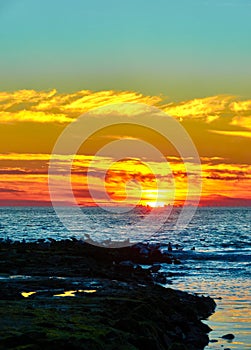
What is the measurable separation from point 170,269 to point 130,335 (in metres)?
40.0

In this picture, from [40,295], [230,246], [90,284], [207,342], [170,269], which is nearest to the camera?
[207,342]

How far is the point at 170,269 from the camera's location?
63.8 meters

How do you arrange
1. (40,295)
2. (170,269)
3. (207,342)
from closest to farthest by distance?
(207,342), (40,295), (170,269)

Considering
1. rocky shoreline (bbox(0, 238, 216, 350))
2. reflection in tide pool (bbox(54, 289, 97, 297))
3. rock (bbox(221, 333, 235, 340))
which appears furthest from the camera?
reflection in tide pool (bbox(54, 289, 97, 297))

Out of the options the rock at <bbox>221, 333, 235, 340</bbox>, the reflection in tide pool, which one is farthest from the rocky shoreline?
the rock at <bbox>221, 333, 235, 340</bbox>

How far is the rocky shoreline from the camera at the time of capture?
74.3 feet

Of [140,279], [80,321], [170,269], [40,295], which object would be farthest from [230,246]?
[80,321]

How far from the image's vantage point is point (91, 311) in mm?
28219

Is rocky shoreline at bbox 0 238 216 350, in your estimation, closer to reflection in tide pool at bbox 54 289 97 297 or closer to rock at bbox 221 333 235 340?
reflection in tide pool at bbox 54 289 97 297

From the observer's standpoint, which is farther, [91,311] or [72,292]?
[72,292]

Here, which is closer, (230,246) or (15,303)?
(15,303)

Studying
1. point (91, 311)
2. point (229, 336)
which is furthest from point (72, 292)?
point (229, 336)

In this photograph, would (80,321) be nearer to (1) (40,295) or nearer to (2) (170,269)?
(1) (40,295)

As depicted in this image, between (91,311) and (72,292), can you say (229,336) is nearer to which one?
(91,311)
